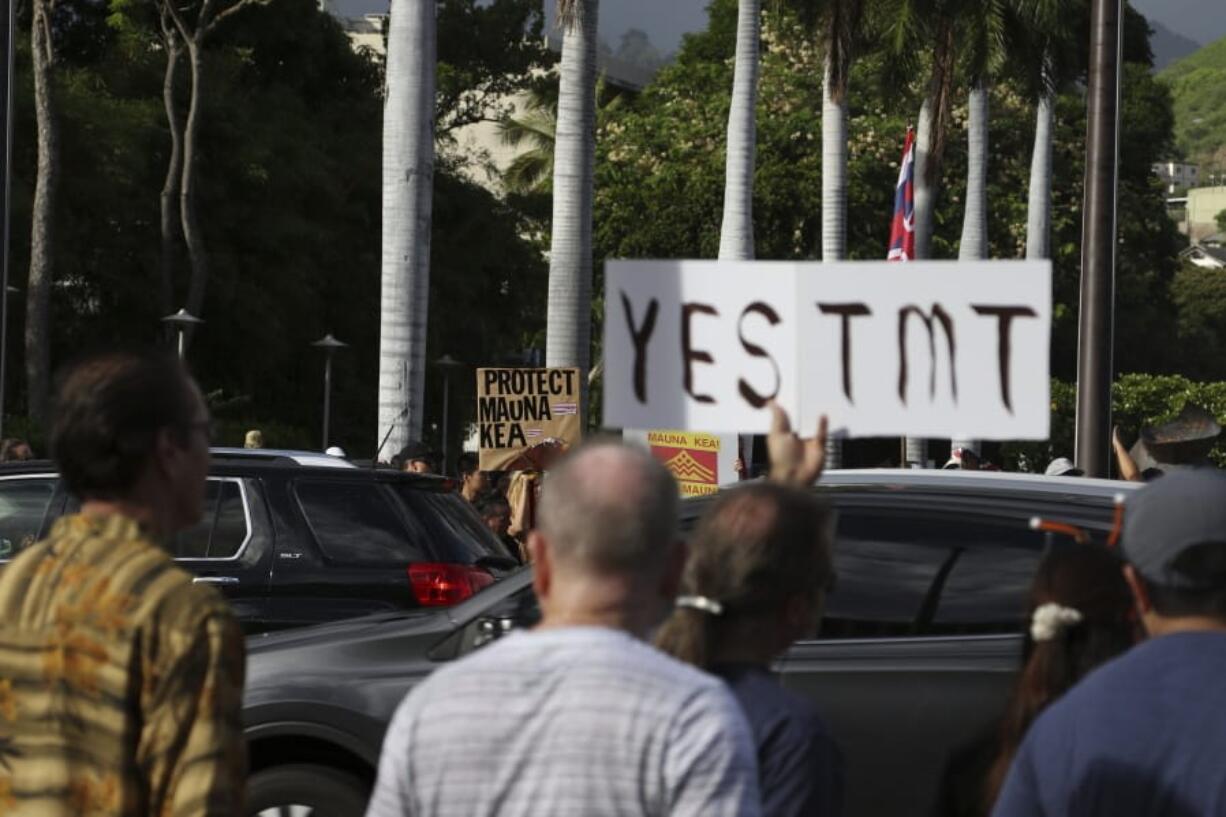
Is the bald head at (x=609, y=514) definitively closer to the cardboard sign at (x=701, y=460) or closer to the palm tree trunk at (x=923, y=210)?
the cardboard sign at (x=701, y=460)

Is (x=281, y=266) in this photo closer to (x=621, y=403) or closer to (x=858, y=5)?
(x=858, y=5)

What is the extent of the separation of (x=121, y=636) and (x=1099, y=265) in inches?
496

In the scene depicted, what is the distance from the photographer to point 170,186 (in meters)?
36.9

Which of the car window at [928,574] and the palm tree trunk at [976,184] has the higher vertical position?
the palm tree trunk at [976,184]

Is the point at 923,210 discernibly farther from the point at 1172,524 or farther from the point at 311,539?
the point at 1172,524

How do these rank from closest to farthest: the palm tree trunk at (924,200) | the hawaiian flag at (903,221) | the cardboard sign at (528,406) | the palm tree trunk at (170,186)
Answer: the cardboard sign at (528,406), the hawaiian flag at (903,221), the palm tree trunk at (924,200), the palm tree trunk at (170,186)

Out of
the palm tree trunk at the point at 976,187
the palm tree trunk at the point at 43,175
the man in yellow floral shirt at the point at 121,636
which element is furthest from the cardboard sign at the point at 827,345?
the palm tree trunk at the point at 976,187

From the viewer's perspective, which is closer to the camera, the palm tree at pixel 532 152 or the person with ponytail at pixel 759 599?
the person with ponytail at pixel 759 599

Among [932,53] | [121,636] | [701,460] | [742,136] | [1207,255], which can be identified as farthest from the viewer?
[1207,255]

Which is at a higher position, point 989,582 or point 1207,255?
point 1207,255

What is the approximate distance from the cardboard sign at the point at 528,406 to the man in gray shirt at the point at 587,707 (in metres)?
12.1

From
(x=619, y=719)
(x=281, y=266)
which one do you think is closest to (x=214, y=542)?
(x=619, y=719)

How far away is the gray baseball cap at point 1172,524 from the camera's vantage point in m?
3.27

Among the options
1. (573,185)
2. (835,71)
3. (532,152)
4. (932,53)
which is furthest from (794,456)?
(532,152)
